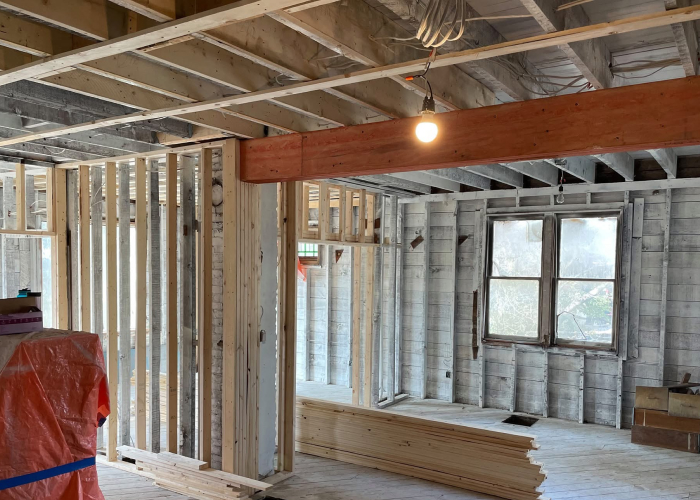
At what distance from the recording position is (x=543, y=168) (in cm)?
607

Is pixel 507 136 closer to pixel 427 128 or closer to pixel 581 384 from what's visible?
pixel 427 128

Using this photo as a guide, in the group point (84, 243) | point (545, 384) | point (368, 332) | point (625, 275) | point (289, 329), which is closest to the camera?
point (289, 329)

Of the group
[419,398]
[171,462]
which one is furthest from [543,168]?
[171,462]

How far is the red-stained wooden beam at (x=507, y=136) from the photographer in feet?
8.80

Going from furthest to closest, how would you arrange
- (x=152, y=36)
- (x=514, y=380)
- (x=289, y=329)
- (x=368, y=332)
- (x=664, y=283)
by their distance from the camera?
(x=368, y=332)
(x=514, y=380)
(x=664, y=283)
(x=289, y=329)
(x=152, y=36)

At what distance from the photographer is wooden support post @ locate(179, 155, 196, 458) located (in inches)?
179

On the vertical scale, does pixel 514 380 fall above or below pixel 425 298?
below

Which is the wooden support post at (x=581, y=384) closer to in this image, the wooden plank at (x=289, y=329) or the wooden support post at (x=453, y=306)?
the wooden support post at (x=453, y=306)

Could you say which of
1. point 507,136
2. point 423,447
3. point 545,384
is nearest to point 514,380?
point 545,384

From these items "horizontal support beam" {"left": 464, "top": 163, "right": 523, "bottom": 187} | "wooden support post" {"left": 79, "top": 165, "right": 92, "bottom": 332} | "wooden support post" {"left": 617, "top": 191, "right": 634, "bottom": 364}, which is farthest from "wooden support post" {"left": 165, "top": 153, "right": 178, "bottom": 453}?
"wooden support post" {"left": 617, "top": 191, "right": 634, "bottom": 364}

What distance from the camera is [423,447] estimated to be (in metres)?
4.73

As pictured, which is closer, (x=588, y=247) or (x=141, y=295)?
(x=141, y=295)

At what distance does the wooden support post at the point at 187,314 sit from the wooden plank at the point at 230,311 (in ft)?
1.79

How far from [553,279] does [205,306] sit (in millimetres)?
4365
